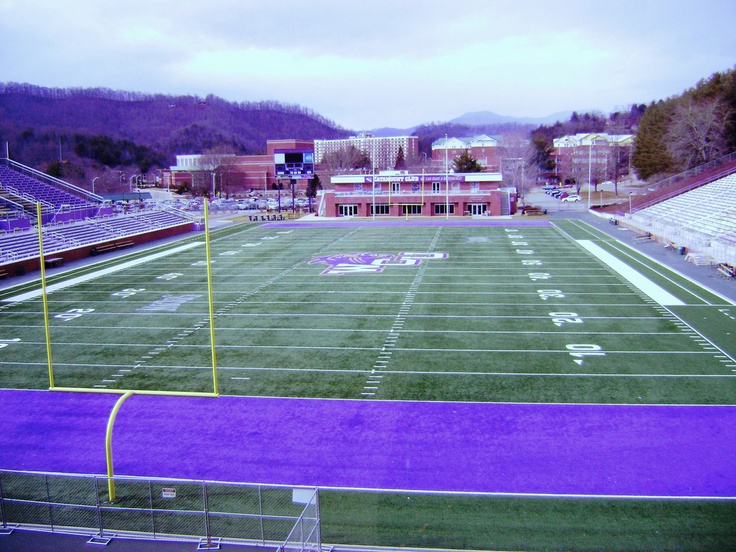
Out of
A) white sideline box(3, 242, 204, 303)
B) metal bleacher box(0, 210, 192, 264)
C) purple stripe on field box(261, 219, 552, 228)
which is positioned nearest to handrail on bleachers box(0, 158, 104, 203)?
metal bleacher box(0, 210, 192, 264)

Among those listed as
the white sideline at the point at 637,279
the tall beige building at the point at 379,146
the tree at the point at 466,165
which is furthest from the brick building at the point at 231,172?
the white sideline at the point at 637,279

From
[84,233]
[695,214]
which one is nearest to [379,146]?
[695,214]

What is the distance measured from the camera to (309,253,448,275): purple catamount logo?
26.2 metres

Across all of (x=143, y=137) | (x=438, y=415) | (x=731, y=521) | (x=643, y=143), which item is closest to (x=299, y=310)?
(x=438, y=415)

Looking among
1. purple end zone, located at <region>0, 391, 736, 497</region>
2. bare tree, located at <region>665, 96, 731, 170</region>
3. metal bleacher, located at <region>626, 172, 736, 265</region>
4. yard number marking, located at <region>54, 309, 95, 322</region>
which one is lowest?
purple end zone, located at <region>0, 391, 736, 497</region>

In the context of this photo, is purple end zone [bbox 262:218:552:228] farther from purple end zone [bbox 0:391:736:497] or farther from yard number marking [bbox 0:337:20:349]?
purple end zone [bbox 0:391:736:497]

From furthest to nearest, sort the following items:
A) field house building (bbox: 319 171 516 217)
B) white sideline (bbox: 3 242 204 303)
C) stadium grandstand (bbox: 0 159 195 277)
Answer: field house building (bbox: 319 171 516 217), stadium grandstand (bbox: 0 159 195 277), white sideline (bbox: 3 242 204 303)

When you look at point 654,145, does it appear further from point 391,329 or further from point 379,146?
point 379,146

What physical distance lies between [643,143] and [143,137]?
126762 mm

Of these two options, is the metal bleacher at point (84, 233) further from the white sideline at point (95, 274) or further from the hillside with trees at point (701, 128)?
the hillside with trees at point (701, 128)

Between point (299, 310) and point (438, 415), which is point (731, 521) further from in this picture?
point (299, 310)

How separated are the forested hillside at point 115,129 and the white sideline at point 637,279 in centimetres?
6818

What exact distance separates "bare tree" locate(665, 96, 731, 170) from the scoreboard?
27.8 metres

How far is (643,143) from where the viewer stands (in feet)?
204
